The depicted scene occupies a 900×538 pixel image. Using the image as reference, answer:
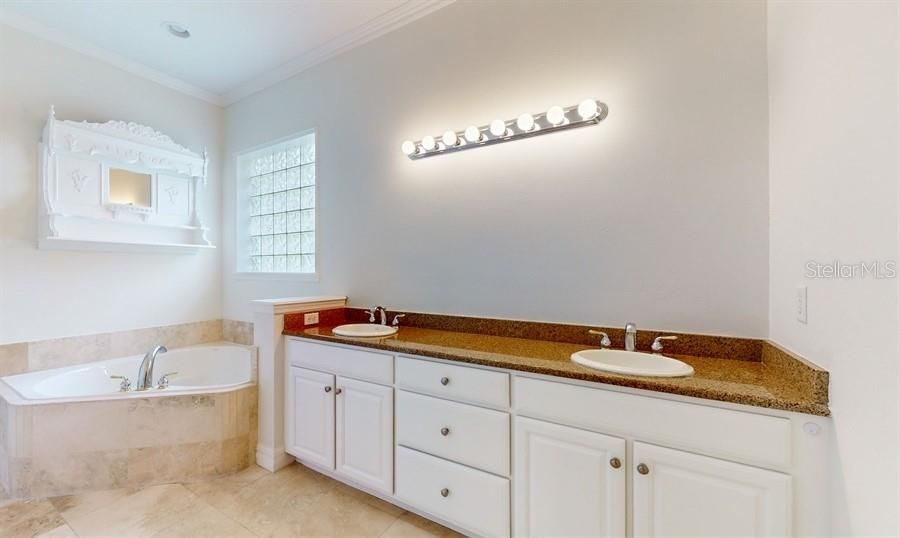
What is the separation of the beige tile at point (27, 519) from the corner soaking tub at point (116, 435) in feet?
0.23

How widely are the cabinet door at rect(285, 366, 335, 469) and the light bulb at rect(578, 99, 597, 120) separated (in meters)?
1.82

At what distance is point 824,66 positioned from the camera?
1.00 metres

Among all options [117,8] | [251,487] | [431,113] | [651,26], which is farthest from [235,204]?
[651,26]

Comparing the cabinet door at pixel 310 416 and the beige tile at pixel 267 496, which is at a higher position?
the cabinet door at pixel 310 416

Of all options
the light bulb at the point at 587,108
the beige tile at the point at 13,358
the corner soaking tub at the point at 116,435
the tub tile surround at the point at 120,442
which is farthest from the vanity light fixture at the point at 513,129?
the beige tile at the point at 13,358

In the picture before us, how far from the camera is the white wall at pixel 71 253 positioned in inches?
92.2

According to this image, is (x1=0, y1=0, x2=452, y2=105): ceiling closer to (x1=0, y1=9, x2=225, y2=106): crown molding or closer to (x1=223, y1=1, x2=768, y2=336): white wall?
(x1=0, y1=9, x2=225, y2=106): crown molding

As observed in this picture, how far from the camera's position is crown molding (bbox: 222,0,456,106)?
7.46ft

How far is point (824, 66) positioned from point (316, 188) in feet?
8.96

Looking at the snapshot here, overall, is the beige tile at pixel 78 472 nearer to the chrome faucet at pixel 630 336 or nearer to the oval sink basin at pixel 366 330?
the oval sink basin at pixel 366 330

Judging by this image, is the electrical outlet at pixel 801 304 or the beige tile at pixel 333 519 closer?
the electrical outlet at pixel 801 304

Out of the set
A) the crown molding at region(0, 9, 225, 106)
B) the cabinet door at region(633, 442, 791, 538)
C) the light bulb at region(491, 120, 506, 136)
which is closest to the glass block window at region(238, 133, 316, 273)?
the crown molding at region(0, 9, 225, 106)

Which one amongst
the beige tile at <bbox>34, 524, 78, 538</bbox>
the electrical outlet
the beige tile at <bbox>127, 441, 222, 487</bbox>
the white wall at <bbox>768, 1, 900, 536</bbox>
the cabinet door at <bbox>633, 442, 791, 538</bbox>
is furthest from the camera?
the beige tile at <bbox>127, 441, 222, 487</bbox>

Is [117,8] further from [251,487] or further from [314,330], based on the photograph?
[251,487]
